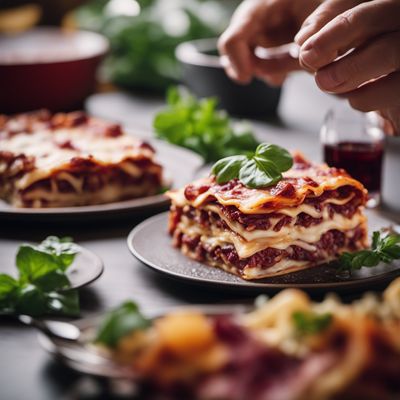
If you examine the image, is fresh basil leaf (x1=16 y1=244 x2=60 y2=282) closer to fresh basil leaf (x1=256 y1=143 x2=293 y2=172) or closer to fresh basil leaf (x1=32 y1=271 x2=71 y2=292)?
fresh basil leaf (x1=32 y1=271 x2=71 y2=292)

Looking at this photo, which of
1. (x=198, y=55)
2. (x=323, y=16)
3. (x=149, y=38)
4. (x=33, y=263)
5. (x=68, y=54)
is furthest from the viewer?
(x=149, y=38)

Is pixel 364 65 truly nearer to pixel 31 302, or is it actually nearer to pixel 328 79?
pixel 328 79

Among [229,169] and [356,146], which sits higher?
[229,169]

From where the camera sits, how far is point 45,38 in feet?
15.9

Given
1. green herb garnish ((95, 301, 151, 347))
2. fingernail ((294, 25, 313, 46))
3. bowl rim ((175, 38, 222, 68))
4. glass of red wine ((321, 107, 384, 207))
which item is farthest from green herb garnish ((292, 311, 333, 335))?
bowl rim ((175, 38, 222, 68))

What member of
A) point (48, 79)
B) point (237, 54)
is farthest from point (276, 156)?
point (48, 79)

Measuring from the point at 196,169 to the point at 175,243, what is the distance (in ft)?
2.35

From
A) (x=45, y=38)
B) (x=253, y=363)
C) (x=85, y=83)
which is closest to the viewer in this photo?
(x=253, y=363)

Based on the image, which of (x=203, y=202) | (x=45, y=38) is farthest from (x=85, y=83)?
(x=203, y=202)

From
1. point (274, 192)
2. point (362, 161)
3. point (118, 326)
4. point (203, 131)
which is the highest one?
point (118, 326)

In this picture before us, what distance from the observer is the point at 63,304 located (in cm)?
188

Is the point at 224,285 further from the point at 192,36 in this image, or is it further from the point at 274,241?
the point at 192,36

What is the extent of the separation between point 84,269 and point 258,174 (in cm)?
52

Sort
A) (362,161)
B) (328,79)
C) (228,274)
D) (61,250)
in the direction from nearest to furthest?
(61,250)
(228,274)
(328,79)
(362,161)
